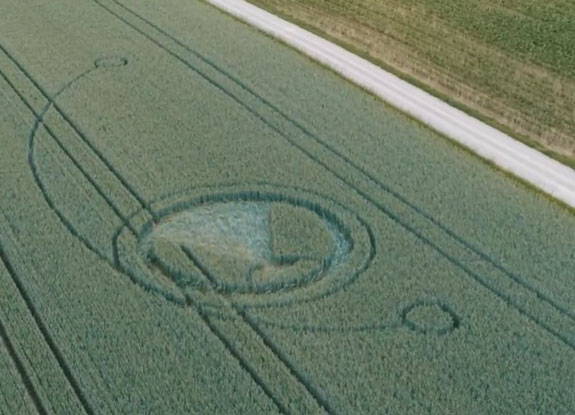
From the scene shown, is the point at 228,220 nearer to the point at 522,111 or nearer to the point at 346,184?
the point at 346,184

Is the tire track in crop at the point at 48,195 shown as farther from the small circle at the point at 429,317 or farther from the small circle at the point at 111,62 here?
the small circle at the point at 429,317

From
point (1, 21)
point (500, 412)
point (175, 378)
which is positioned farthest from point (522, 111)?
point (1, 21)

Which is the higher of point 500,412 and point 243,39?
point 243,39

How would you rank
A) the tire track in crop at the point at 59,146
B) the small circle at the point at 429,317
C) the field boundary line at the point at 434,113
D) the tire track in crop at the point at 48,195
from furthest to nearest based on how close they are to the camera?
the field boundary line at the point at 434,113
the tire track in crop at the point at 59,146
the small circle at the point at 429,317
the tire track in crop at the point at 48,195

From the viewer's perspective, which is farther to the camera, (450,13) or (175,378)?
(450,13)

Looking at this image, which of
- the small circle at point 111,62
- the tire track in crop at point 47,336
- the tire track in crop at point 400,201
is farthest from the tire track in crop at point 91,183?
the tire track in crop at point 400,201

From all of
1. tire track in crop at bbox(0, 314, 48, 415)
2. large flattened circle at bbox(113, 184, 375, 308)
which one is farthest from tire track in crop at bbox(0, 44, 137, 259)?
tire track in crop at bbox(0, 314, 48, 415)

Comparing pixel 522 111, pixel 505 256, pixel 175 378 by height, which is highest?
pixel 522 111

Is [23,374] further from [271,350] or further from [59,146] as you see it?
[59,146]
